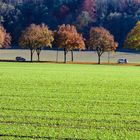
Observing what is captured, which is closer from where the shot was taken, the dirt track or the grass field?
the grass field

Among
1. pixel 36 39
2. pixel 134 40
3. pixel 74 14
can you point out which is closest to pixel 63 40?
pixel 36 39

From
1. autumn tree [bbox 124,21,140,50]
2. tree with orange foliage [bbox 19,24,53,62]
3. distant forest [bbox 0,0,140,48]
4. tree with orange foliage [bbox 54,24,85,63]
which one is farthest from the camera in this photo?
distant forest [bbox 0,0,140,48]

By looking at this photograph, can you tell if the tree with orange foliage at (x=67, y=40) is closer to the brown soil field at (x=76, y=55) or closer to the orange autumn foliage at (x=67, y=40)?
the orange autumn foliage at (x=67, y=40)

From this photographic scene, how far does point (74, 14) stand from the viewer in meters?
178

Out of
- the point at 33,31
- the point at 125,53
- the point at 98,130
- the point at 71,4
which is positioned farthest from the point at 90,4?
the point at 98,130

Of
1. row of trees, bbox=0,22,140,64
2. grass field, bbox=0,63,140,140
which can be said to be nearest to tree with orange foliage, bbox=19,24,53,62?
row of trees, bbox=0,22,140,64

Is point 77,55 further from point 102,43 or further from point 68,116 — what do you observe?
point 68,116

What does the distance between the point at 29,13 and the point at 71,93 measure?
15202cm

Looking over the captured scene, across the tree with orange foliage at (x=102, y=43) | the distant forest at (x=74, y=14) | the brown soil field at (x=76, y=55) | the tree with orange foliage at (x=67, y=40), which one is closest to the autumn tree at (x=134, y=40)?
the tree with orange foliage at (x=102, y=43)

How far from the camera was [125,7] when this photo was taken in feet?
591

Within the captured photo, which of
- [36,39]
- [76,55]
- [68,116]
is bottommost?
[76,55]

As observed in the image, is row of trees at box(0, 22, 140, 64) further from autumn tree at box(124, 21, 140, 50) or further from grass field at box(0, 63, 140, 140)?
grass field at box(0, 63, 140, 140)

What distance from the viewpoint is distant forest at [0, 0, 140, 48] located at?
16462cm

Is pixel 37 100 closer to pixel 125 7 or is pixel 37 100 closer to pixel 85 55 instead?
pixel 85 55
